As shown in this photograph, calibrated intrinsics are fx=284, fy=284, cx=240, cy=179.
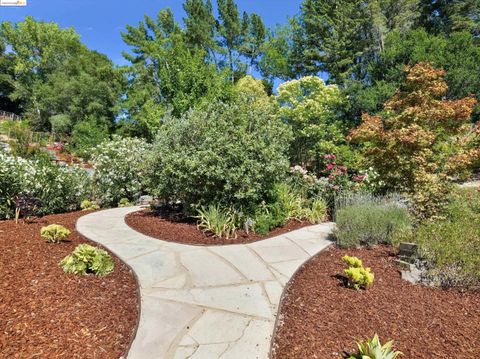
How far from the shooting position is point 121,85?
2180 cm

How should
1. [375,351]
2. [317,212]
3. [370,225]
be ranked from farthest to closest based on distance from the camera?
[317,212], [370,225], [375,351]

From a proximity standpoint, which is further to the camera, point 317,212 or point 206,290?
point 317,212

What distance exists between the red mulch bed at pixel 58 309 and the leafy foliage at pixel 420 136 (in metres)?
5.05

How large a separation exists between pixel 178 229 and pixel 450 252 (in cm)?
400

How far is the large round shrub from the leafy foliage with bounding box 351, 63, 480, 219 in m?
2.07

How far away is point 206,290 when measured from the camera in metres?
2.98

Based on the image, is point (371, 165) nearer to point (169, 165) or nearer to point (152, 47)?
point (169, 165)

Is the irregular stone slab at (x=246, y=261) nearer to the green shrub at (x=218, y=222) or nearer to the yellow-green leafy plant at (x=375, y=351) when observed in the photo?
the green shrub at (x=218, y=222)

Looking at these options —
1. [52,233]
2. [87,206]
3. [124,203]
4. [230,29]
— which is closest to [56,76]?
[230,29]

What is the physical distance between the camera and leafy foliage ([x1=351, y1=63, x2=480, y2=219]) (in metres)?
5.51

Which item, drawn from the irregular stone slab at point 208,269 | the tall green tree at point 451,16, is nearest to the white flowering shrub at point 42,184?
the irregular stone slab at point 208,269

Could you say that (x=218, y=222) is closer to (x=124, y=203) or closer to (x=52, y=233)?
(x=52, y=233)

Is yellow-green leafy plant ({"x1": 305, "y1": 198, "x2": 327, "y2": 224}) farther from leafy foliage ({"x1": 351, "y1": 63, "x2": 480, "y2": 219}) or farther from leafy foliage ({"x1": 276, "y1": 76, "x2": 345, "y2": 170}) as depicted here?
leafy foliage ({"x1": 276, "y1": 76, "x2": 345, "y2": 170})

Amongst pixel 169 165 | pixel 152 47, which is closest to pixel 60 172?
pixel 169 165
